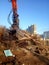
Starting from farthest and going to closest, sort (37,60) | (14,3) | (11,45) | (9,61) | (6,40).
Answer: (14,3), (6,40), (11,45), (37,60), (9,61)

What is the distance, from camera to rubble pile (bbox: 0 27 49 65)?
30.5 feet

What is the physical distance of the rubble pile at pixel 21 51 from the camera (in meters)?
9.30

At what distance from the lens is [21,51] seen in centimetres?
1159

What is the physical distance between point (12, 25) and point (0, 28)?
3.91 metres

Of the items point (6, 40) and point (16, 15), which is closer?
point (6, 40)

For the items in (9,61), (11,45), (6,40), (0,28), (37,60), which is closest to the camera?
(9,61)

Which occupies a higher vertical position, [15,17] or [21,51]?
[15,17]

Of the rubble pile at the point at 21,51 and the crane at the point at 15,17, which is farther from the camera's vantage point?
the crane at the point at 15,17

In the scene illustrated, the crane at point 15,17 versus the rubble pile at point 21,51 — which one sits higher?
the crane at point 15,17

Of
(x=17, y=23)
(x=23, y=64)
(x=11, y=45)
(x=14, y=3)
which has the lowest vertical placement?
(x=23, y=64)

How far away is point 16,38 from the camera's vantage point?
15430 millimetres

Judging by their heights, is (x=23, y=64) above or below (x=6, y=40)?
below

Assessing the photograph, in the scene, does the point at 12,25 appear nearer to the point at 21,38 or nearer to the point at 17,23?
the point at 17,23

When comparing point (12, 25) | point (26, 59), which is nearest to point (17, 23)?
point (12, 25)
